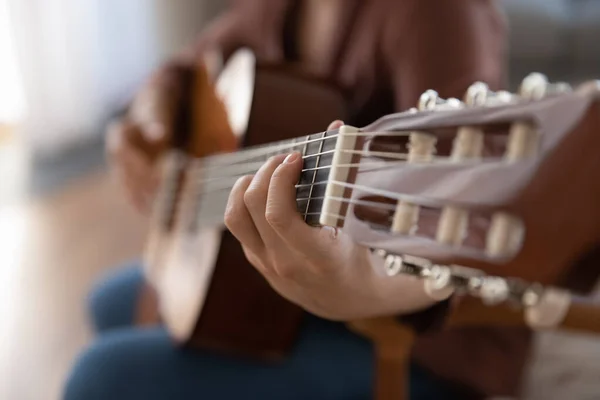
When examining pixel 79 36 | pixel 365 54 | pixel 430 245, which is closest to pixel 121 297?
pixel 365 54

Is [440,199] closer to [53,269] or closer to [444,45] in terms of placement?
[444,45]

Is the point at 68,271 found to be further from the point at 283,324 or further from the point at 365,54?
the point at 365,54

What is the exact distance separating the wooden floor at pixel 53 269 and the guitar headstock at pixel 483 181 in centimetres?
102

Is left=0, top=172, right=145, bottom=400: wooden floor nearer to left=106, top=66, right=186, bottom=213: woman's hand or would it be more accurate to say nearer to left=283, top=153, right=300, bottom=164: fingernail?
left=106, top=66, right=186, bottom=213: woman's hand

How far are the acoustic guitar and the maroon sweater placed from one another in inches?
2.2

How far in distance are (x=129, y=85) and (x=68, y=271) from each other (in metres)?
0.89

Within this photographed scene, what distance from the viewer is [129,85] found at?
221 centimetres

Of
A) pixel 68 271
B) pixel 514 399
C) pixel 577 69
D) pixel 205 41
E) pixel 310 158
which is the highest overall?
pixel 310 158

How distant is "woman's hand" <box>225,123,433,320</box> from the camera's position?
1.36 ft

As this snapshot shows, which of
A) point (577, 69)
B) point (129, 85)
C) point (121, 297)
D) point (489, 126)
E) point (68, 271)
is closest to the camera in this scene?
point (489, 126)

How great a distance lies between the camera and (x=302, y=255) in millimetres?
437

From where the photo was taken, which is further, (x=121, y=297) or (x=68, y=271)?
(x=68, y=271)

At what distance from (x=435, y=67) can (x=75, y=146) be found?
5.48 ft

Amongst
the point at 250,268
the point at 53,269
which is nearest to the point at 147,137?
the point at 250,268
